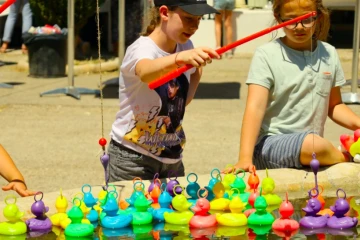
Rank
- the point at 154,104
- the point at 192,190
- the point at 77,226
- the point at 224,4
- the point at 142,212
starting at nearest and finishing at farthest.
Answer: the point at 77,226
the point at 142,212
the point at 192,190
the point at 154,104
the point at 224,4

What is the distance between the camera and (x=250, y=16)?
1161cm

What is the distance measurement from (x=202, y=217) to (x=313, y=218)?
402mm

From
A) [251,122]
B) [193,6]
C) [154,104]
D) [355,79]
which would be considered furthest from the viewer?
[355,79]

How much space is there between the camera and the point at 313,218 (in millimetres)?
3408

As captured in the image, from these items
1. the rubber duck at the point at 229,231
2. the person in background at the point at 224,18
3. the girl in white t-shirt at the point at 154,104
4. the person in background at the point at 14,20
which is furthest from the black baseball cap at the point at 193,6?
the person in background at the point at 14,20

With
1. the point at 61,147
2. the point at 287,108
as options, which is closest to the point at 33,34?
the point at 61,147

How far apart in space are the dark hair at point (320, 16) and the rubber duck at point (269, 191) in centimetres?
93

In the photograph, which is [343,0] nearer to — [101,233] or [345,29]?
[345,29]

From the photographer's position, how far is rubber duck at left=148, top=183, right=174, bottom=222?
3492 mm

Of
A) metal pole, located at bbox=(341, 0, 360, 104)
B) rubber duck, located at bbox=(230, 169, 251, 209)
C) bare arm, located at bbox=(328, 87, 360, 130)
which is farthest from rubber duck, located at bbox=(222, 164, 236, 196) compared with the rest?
metal pole, located at bbox=(341, 0, 360, 104)

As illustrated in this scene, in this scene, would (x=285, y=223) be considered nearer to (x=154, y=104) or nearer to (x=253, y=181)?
(x=253, y=181)

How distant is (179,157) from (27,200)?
2.92 feet

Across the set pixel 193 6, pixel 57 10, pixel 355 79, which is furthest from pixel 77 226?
pixel 57 10

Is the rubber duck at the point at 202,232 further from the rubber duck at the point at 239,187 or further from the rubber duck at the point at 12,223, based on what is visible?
the rubber duck at the point at 12,223
